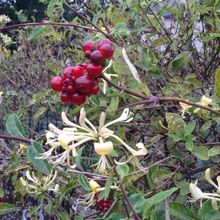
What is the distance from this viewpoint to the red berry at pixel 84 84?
92cm

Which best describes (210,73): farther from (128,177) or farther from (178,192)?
(128,177)

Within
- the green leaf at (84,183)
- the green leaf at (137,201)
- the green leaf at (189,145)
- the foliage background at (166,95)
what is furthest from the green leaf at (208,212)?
the green leaf at (189,145)

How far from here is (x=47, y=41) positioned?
4312 millimetres

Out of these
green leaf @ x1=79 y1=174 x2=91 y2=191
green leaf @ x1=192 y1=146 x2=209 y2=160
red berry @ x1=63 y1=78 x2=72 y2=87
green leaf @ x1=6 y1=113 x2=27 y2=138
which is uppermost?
red berry @ x1=63 y1=78 x2=72 y2=87

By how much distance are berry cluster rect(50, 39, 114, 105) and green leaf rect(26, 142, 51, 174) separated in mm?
157

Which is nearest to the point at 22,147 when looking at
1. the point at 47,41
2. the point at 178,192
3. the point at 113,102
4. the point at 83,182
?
the point at 113,102

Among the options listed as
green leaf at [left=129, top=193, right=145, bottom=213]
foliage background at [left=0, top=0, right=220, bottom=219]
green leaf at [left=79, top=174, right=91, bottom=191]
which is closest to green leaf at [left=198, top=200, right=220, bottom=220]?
foliage background at [left=0, top=0, right=220, bottom=219]

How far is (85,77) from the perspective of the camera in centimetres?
92

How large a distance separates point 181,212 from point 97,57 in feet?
1.13

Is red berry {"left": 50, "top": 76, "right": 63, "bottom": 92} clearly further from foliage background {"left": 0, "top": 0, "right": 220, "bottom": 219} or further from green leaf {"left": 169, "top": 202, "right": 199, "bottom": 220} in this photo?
green leaf {"left": 169, "top": 202, "right": 199, "bottom": 220}

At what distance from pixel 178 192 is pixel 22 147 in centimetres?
58

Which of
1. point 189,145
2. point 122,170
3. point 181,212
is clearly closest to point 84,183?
point 122,170

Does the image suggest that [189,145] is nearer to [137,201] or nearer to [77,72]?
[137,201]

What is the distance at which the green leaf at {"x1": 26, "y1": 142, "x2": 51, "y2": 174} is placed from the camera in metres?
1.07
